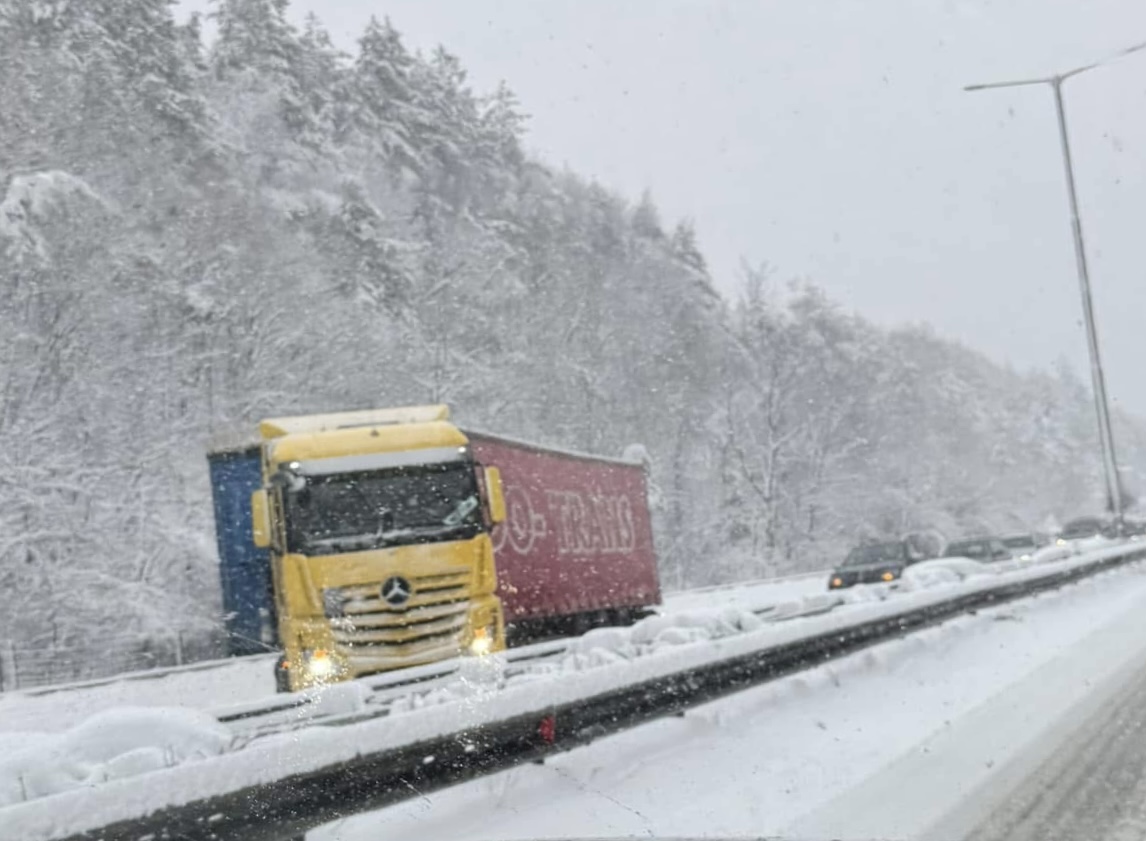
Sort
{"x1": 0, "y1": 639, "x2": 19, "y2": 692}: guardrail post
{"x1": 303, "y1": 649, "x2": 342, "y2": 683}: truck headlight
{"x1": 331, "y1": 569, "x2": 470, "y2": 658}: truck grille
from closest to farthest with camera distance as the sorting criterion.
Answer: {"x1": 303, "y1": 649, "x2": 342, "y2": 683}: truck headlight → {"x1": 331, "y1": 569, "x2": 470, "y2": 658}: truck grille → {"x1": 0, "y1": 639, "x2": 19, "y2": 692}: guardrail post

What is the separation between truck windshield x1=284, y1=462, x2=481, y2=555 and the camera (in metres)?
13.7

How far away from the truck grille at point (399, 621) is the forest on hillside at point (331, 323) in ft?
25.6

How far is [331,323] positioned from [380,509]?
88.7 feet

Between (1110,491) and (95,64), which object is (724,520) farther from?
(95,64)

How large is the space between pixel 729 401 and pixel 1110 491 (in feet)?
82.0

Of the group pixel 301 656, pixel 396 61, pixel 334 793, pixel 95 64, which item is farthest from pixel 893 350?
pixel 334 793

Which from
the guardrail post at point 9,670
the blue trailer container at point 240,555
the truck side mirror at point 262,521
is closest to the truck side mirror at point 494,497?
the truck side mirror at point 262,521

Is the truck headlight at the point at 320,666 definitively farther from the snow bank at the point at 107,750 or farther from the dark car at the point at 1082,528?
the dark car at the point at 1082,528

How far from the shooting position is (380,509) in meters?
13.9

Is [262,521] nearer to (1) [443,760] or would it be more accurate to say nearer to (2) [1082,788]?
(1) [443,760]

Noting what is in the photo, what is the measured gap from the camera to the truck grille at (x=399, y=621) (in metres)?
13.2

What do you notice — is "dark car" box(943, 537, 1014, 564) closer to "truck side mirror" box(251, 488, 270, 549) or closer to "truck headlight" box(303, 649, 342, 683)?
"truck side mirror" box(251, 488, 270, 549)

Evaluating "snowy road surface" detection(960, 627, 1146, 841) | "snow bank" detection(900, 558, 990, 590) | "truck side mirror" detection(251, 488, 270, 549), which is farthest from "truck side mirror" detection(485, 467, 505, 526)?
"snow bank" detection(900, 558, 990, 590)

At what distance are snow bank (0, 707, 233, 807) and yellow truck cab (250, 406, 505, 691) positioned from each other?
6.21 m
